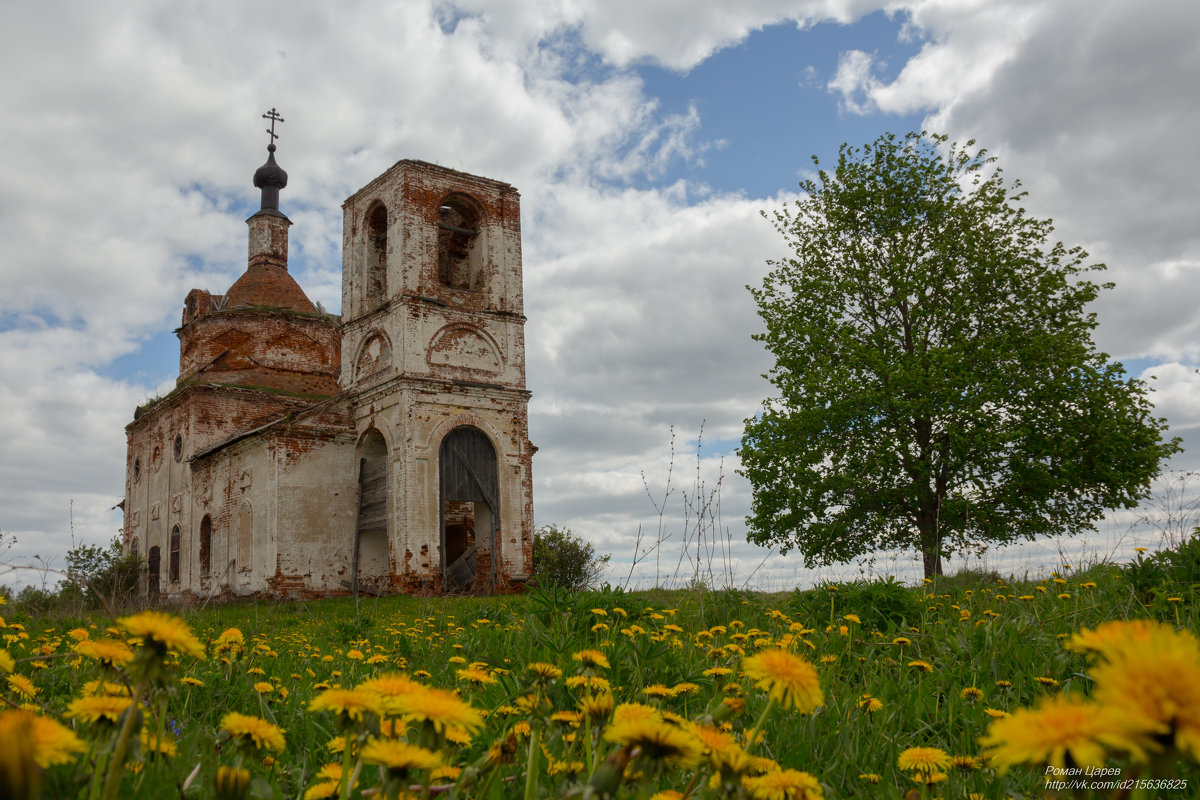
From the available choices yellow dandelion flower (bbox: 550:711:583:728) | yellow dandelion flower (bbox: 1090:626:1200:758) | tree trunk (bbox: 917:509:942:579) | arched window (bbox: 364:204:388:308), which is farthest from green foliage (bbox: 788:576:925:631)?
arched window (bbox: 364:204:388:308)

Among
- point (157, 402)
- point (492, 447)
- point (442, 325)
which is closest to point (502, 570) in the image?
point (492, 447)

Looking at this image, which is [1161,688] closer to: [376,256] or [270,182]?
[376,256]

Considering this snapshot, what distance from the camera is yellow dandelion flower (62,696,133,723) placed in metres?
1.40

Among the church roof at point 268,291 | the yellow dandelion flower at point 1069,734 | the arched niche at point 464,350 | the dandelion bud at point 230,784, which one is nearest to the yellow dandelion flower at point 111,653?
the dandelion bud at point 230,784

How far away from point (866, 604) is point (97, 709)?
17.6 ft

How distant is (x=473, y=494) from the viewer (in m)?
20.6

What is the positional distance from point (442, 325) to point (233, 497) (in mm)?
8052

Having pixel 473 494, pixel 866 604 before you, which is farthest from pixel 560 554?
pixel 866 604

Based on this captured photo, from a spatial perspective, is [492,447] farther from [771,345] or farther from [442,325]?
[771,345]

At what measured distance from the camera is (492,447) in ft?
69.3

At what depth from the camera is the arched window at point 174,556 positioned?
26.8 meters

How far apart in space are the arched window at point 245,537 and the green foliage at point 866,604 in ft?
63.1

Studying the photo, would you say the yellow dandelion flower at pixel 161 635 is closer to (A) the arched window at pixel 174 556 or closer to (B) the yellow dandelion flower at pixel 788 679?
(B) the yellow dandelion flower at pixel 788 679

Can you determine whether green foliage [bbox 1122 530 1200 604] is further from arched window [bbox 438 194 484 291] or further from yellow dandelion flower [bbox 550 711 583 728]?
arched window [bbox 438 194 484 291]
